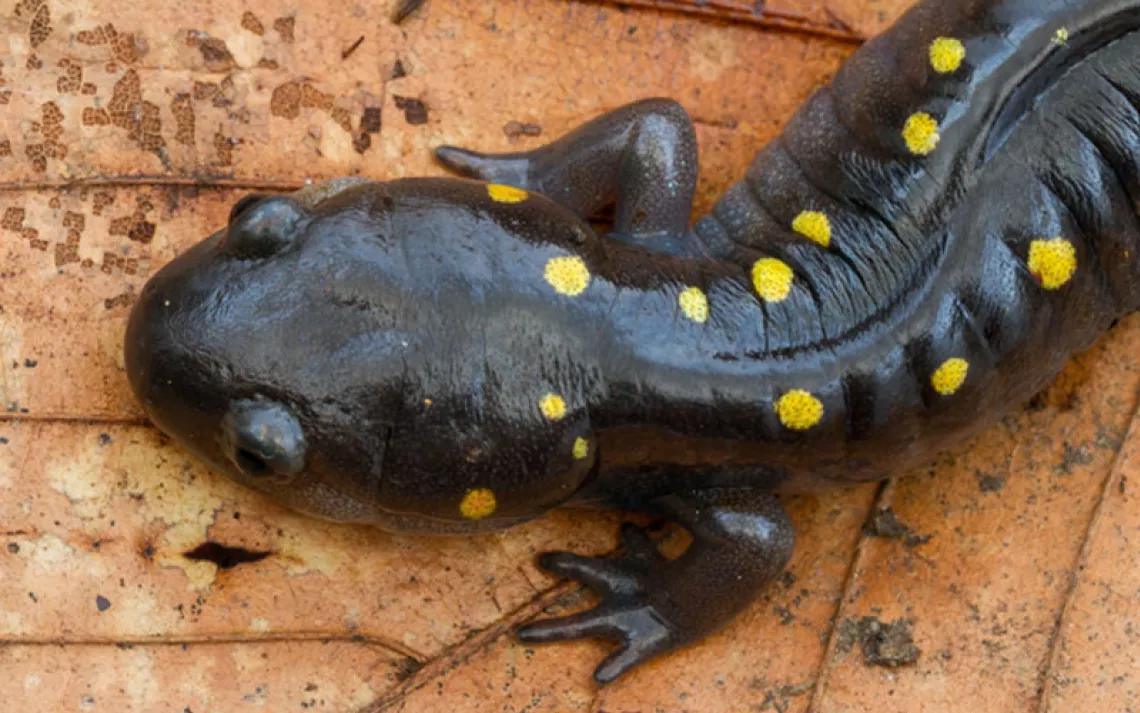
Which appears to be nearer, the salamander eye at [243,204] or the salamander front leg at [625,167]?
the salamander eye at [243,204]

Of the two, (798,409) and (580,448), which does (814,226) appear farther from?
(580,448)

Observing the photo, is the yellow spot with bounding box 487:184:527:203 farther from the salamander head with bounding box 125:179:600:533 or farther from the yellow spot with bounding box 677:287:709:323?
the yellow spot with bounding box 677:287:709:323

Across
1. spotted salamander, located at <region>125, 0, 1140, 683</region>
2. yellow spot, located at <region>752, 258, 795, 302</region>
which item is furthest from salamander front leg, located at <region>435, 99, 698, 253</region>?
yellow spot, located at <region>752, 258, 795, 302</region>

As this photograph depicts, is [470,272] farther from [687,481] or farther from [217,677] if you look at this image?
[217,677]

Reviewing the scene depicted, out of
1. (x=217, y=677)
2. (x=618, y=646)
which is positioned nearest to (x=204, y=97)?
(x=217, y=677)

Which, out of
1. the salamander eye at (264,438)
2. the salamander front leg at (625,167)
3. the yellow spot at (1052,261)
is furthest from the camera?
the salamander front leg at (625,167)

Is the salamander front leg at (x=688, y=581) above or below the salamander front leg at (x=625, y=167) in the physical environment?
below

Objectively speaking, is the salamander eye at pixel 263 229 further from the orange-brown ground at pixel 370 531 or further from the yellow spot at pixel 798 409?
the yellow spot at pixel 798 409

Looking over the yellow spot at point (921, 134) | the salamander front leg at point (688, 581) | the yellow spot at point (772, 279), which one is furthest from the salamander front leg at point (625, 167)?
the salamander front leg at point (688, 581)
